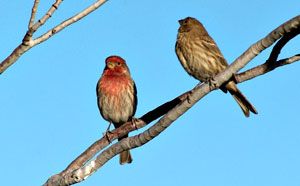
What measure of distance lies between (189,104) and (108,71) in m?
6.64

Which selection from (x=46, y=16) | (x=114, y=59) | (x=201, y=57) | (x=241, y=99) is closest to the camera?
(x=46, y=16)

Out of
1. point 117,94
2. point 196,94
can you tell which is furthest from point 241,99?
point 196,94

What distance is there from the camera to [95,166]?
4.77 metres

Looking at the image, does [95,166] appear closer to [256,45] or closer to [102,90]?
[256,45]

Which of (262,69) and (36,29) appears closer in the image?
(36,29)

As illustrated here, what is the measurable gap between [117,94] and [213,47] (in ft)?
7.76

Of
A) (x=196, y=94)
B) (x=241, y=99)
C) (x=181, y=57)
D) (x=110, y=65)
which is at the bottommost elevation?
(x=196, y=94)

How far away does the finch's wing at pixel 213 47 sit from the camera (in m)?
8.95

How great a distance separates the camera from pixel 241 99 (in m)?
8.49

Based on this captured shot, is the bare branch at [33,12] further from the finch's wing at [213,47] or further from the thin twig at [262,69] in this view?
the finch's wing at [213,47]

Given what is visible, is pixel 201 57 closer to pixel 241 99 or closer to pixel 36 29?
pixel 241 99

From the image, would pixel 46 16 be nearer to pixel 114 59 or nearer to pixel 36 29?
pixel 36 29

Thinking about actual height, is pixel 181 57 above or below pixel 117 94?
below

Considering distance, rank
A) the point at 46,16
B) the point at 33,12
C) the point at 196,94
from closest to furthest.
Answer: the point at 46,16 < the point at 33,12 < the point at 196,94
